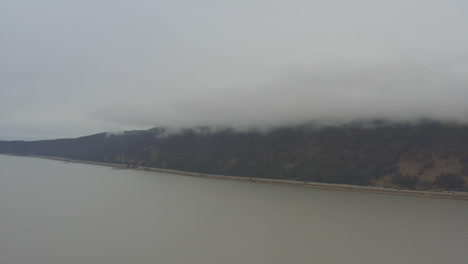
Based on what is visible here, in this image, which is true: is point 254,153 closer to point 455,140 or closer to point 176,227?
point 455,140

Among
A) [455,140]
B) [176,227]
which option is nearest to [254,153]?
[455,140]

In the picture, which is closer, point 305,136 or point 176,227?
point 176,227

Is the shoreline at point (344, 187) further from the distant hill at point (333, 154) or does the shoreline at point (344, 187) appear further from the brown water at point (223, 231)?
the brown water at point (223, 231)

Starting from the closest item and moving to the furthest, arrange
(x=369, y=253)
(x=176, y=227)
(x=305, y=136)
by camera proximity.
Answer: (x=369, y=253) → (x=176, y=227) → (x=305, y=136)

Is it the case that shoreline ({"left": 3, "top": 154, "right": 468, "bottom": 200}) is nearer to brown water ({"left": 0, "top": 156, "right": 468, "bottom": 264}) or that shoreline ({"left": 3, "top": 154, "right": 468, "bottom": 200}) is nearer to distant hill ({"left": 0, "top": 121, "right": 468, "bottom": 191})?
distant hill ({"left": 0, "top": 121, "right": 468, "bottom": 191})

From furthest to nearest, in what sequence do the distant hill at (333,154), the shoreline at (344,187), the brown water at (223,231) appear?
the distant hill at (333,154) < the shoreline at (344,187) < the brown water at (223,231)

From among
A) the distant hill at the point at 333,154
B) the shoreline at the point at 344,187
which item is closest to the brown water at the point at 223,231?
the shoreline at the point at 344,187

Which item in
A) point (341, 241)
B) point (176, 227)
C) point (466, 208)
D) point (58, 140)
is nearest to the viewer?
point (341, 241)
